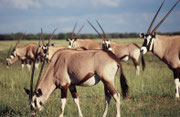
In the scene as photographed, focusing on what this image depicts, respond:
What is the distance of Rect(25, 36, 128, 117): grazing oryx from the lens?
16.6 ft

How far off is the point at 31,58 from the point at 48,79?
11740 millimetres

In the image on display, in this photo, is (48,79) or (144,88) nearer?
(48,79)

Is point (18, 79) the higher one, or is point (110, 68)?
point (110, 68)

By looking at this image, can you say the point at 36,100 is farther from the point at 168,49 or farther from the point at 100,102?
the point at 168,49

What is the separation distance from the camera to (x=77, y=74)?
17.0 feet

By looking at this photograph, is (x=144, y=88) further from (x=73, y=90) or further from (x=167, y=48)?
(x=73, y=90)

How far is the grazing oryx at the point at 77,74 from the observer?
5059mm

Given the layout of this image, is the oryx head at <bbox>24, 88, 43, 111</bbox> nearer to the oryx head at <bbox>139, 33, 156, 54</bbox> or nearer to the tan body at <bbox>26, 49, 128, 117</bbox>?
the tan body at <bbox>26, 49, 128, 117</bbox>

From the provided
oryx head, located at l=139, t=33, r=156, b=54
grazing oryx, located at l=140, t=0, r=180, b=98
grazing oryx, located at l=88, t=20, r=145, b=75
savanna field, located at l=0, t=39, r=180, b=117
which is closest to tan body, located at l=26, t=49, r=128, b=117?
savanna field, located at l=0, t=39, r=180, b=117

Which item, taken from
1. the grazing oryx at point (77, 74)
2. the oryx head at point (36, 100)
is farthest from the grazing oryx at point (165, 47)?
the oryx head at point (36, 100)

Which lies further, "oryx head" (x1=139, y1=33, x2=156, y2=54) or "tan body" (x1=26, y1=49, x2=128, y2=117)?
"oryx head" (x1=139, y1=33, x2=156, y2=54)

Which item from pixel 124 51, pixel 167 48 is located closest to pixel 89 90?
pixel 167 48

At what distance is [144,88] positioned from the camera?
8.81m

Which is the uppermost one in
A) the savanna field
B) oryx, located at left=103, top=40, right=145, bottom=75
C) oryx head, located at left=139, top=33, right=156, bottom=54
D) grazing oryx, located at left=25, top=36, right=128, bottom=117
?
oryx head, located at left=139, top=33, right=156, bottom=54
